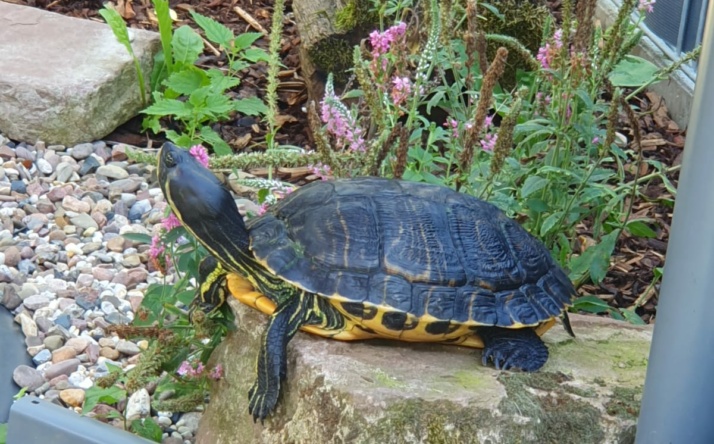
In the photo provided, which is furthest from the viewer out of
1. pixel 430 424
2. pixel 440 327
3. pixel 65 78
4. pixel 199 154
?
pixel 65 78

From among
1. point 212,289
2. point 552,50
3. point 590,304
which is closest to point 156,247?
A: point 212,289

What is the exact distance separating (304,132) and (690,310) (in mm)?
3656

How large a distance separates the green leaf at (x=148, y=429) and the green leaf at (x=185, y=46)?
2588 millimetres

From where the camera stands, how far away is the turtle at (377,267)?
8.29 ft

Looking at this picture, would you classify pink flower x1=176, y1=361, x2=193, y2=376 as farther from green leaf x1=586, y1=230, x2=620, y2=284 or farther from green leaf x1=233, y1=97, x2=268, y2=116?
green leaf x1=233, y1=97, x2=268, y2=116

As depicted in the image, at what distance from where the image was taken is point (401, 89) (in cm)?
324

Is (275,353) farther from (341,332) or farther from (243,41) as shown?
(243,41)

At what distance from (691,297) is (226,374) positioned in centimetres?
150

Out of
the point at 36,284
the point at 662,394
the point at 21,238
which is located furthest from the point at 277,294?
the point at 21,238

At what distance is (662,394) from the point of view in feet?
6.13

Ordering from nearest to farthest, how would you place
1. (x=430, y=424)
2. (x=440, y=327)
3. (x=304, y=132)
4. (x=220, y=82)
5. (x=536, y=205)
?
1. (x=430, y=424)
2. (x=440, y=327)
3. (x=536, y=205)
4. (x=220, y=82)
5. (x=304, y=132)

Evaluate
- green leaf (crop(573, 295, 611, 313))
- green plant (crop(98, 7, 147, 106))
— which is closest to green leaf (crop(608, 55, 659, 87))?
green leaf (crop(573, 295, 611, 313))

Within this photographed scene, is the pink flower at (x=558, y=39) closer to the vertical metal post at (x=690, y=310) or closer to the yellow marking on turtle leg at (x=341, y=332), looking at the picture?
the yellow marking on turtle leg at (x=341, y=332)

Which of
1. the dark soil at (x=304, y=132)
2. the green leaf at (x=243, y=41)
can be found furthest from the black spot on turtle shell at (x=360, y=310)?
the green leaf at (x=243, y=41)
